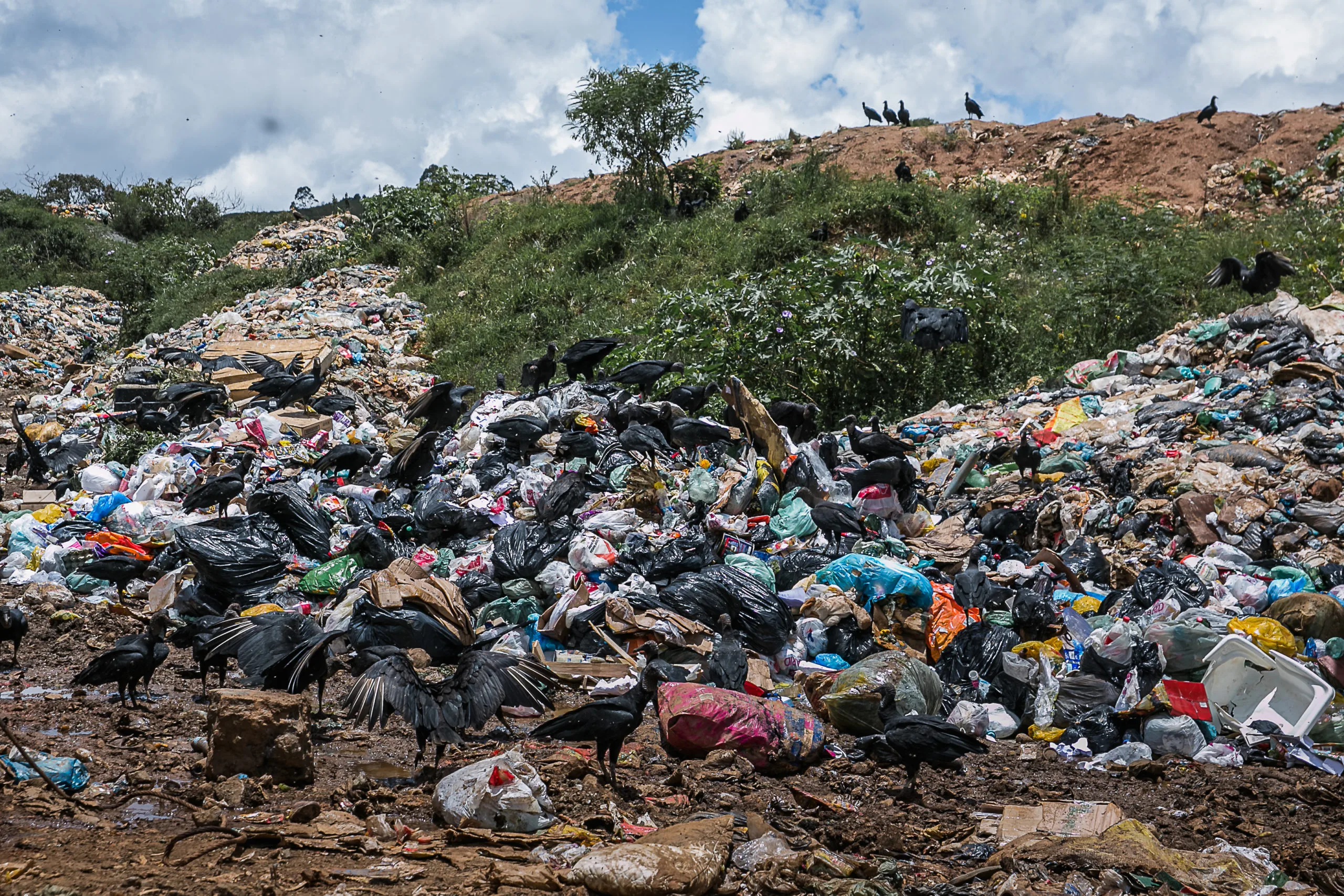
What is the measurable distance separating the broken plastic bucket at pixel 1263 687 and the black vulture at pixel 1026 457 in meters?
2.18

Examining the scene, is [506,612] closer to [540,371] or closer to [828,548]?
[828,548]

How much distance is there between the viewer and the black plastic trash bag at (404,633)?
452 cm

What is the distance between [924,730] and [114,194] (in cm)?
2911

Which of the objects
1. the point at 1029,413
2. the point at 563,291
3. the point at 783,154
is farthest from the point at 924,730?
the point at 783,154

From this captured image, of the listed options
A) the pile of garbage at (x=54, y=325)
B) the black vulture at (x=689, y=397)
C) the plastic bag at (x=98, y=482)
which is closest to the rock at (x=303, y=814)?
the black vulture at (x=689, y=397)

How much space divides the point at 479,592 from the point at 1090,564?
11.2 feet

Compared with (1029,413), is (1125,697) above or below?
below

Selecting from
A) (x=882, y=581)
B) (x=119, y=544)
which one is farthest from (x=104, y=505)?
(x=882, y=581)

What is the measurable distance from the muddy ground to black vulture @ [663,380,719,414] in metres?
3.17

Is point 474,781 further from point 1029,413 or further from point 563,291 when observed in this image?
point 563,291

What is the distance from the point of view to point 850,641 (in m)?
4.62

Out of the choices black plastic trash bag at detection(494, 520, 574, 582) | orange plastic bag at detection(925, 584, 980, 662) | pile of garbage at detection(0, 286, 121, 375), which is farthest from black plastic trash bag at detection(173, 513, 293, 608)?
pile of garbage at detection(0, 286, 121, 375)

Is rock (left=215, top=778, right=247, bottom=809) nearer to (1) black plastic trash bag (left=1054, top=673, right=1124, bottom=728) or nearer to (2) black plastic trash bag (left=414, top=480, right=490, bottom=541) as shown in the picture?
(2) black plastic trash bag (left=414, top=480, right=490, bottom=541)

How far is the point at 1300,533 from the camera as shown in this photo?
15.7 feet
